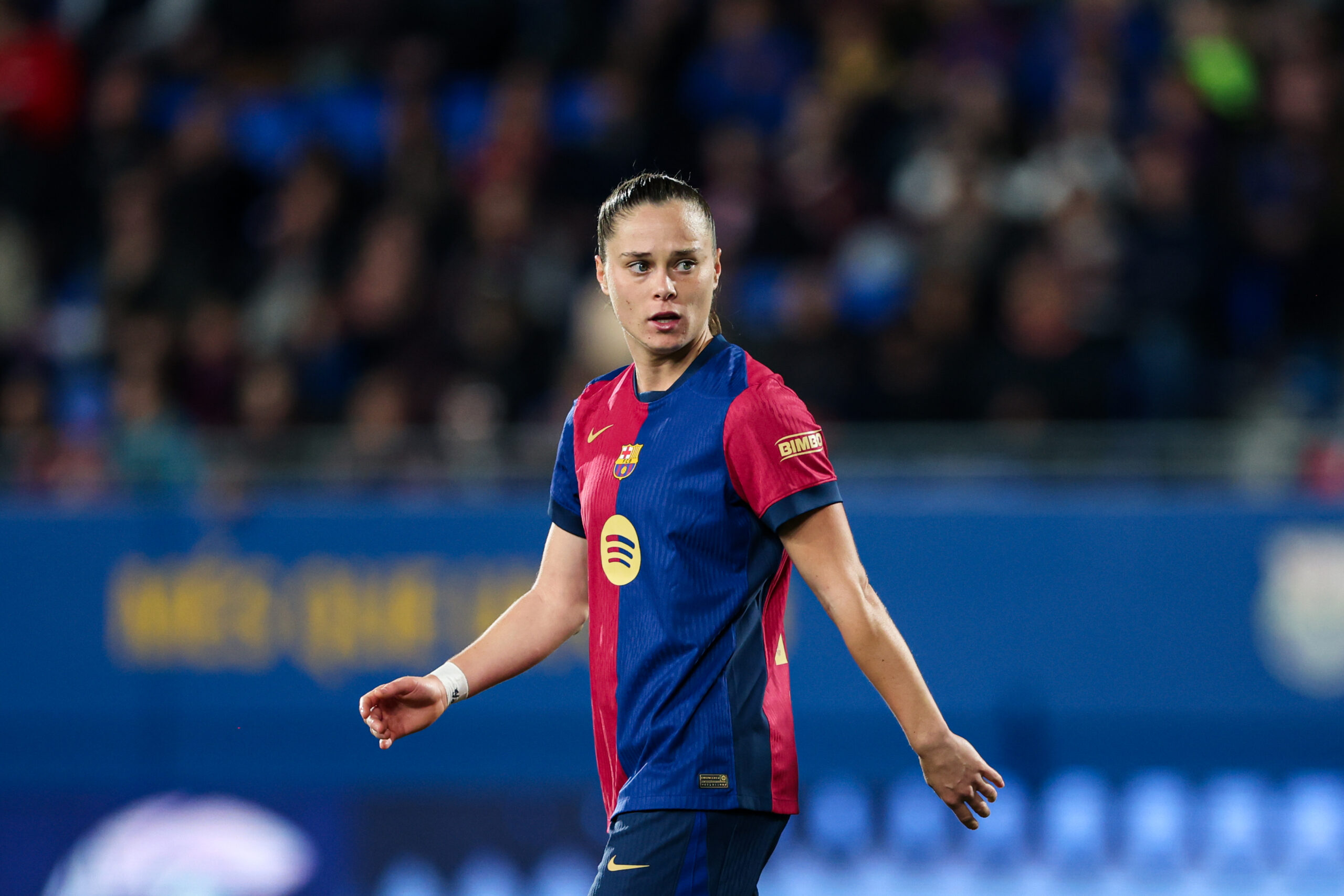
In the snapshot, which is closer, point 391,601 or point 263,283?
point 391,601

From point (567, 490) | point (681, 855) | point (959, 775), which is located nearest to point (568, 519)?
point (567, 490)

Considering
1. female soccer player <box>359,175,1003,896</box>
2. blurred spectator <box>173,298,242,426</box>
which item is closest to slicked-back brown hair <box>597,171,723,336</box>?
female soccer player <box>359,175,1003,896</box>

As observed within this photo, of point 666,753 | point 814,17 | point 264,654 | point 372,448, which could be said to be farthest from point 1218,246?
point 666,753

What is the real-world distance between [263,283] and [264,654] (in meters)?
2.95

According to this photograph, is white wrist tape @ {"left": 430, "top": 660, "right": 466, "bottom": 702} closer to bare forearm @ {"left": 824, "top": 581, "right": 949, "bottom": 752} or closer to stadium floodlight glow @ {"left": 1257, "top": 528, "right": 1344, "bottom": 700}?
bare forearm @ {"left": 824, "top": 581, "right": 949, "bottom": 752}

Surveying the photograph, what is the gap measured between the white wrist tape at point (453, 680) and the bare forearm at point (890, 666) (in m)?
0.82

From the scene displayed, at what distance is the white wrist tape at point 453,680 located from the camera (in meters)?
3.42

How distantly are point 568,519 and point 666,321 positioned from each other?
549 mm

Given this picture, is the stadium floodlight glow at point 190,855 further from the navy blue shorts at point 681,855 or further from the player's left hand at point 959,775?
the player's left hand at point 959,775

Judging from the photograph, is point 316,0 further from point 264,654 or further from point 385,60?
point 264,654

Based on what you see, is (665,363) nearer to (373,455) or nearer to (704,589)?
(704,589)

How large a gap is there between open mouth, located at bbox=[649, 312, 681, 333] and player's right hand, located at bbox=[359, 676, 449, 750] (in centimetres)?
81

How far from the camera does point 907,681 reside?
10.1 feet

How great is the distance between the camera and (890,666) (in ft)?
10.1
